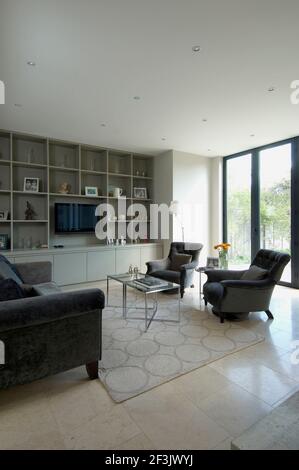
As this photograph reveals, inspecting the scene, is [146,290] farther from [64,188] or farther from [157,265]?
[64,188]

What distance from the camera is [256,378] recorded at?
1991 millimetres

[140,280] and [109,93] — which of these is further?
[140,280]

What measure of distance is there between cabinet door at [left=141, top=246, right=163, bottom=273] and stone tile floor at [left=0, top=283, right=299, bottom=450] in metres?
3.37

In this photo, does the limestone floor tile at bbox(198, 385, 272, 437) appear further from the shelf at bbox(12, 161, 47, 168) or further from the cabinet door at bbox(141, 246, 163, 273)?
the shelf at bbox(12, 161, 47, 168)

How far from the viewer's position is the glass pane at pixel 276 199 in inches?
190

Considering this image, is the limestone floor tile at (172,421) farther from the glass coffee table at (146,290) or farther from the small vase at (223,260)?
the small vase at (223,260)

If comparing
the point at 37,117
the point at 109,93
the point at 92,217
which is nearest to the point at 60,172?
the point at 92,217

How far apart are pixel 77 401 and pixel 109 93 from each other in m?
3.15

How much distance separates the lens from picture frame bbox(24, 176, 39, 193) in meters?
4.62

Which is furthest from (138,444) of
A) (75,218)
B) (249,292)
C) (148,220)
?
(148,220)

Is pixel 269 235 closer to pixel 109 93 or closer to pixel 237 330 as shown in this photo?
pixel 237 330

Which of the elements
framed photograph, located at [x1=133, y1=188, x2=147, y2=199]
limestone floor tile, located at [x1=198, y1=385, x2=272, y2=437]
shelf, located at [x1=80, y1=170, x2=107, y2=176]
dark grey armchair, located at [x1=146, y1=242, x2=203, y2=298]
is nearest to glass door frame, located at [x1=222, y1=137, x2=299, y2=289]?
dark grey armchair, located at [x1=146, y1=242, x2=203, y2=298]

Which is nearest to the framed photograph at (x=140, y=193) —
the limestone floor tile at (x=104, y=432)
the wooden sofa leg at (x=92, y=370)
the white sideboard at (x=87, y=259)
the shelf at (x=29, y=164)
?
the white sideboard at (x=87, y=259)

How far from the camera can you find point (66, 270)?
15.0 feet
